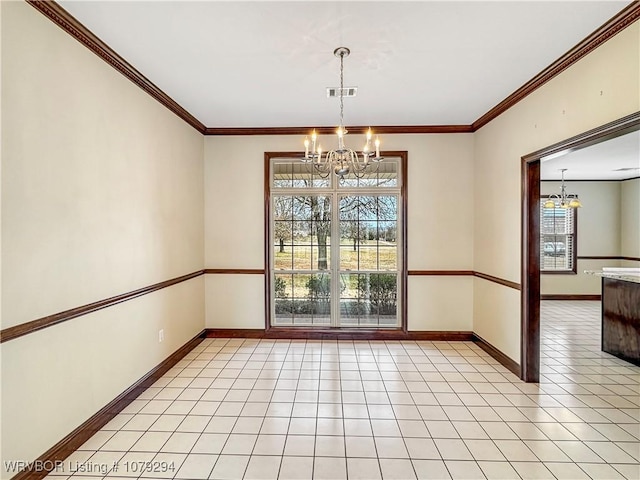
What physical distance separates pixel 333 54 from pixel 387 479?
2.88 metres

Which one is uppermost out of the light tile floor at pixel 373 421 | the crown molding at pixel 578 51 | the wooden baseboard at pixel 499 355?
the crown molding at pixel 578 51

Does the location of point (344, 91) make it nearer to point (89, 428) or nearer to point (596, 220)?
point (89, 428)

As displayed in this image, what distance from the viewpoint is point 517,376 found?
3.34 m

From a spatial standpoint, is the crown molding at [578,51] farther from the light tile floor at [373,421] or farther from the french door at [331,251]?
the light tile floor at [373,421]

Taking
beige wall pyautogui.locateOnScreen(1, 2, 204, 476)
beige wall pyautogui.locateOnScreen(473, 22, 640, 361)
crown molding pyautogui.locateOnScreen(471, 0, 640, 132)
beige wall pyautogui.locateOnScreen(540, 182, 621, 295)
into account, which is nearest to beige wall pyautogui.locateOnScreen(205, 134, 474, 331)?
beige wall pyautogui.locateOnScreen(473, 22, 640, 361)

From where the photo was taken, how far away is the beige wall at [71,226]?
1.81m

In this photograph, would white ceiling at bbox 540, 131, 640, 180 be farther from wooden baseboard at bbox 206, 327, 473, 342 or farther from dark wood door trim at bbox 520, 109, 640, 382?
wooden baseboard at bbox 206, 327, 473, 342

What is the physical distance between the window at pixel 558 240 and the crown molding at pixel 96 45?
306 inches

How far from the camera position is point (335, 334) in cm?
453

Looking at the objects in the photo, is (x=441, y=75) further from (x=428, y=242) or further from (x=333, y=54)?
(x=428, y=242)

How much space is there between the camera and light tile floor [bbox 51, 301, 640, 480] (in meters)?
2.07

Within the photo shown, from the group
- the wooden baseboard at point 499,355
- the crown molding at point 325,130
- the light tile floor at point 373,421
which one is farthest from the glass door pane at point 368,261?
the wooden baseboard at point 499,355

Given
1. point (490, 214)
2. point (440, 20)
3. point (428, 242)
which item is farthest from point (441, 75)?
point (428, 242)

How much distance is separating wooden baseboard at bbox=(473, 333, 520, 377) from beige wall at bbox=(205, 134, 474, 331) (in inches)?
11.7
